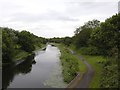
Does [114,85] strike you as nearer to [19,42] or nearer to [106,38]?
[106,38]

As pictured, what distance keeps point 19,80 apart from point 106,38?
21.4 m

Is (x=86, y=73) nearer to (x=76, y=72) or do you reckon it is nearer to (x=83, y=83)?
(x=76, y=72)

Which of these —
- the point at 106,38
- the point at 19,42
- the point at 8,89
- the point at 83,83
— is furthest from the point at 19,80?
the point at 19,42

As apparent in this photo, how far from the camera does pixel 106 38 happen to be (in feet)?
169

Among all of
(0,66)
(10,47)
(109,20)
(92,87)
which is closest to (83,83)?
(92,87)

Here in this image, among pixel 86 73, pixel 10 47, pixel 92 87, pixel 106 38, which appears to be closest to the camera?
pixel 92 87

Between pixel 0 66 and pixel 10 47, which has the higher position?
pixel 10 47

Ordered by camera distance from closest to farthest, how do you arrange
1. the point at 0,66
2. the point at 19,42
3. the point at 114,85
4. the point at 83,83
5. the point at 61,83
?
the point at 114,85
the point at 83,83
the point at 61,83
the point at 0,66
the point at 19,42

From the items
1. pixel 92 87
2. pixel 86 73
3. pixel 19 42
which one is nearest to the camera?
pixel 92 87

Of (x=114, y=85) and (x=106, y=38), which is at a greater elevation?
(x=106, y=38)

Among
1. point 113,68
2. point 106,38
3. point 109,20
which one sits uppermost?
point 109,20

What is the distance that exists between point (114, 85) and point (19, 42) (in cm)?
7566

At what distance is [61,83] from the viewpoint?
43.5m

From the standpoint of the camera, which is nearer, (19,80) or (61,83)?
(61,83)
